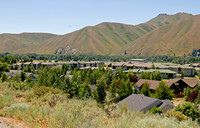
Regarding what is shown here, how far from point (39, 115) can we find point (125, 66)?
10239cm

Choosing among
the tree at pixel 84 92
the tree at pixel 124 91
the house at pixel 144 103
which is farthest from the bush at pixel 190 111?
the tree at pixel 84 92

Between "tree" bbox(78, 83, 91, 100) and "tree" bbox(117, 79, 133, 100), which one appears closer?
"tree" bbox(78, 83, 91, 100)

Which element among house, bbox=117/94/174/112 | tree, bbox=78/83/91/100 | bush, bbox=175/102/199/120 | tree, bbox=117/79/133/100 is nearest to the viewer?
bush, bbox=175/102/199/120

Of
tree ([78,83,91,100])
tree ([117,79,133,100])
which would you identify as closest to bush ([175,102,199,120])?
tree ([117,79,133,100])

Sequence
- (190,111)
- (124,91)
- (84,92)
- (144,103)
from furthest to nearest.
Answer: (124,91) → (84,92) → (144,103) → (190,111)

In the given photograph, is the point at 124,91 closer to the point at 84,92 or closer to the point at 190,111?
the point at 84,92

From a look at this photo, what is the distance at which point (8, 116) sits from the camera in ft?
26.5

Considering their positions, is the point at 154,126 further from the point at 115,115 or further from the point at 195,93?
the point at 195,93

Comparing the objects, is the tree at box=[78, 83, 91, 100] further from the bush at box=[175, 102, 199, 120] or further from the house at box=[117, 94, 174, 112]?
the bush at box=[175, 102, 199, 120]

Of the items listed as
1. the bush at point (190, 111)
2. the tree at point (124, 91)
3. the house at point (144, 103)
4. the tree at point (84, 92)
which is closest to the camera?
the bush at point (190, 111)

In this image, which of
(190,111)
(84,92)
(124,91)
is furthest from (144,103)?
(84,92)

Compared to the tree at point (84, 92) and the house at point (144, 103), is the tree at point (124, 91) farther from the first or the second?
the house at point (144, 103)

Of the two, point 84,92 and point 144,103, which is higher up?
point 144,103

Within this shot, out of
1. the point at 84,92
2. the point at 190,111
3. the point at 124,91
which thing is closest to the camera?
the point at 190,111
